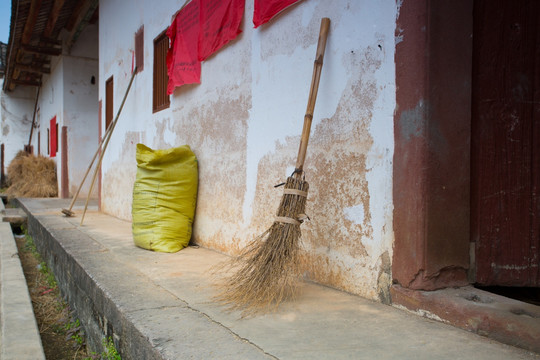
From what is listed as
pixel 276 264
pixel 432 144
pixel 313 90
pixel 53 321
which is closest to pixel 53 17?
pixel 53 321

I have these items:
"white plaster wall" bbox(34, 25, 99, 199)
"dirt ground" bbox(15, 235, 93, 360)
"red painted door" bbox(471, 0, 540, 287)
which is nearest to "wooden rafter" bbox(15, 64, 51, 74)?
"white plaster wall" bbox(34, 25, 99, 199)

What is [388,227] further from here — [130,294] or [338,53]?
[130,294]

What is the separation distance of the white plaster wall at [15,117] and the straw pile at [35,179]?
6.64 m

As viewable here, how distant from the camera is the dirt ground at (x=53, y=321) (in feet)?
9.95

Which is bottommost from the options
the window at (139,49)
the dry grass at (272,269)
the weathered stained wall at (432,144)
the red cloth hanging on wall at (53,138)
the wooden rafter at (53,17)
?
the dry grass at (272,269)

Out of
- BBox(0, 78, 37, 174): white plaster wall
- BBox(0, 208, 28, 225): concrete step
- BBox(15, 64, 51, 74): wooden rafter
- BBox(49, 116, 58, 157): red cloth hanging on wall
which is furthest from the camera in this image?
BBox(0, 78, 37, 174): white plaster wall

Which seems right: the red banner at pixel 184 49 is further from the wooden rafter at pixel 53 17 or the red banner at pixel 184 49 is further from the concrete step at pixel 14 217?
the wooden rafter at pixel 53 17

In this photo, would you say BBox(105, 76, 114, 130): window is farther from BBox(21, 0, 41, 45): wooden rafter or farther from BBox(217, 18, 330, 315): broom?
BBox(217, 18, 330, 315): broom

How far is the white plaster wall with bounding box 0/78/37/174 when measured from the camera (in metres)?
17.7

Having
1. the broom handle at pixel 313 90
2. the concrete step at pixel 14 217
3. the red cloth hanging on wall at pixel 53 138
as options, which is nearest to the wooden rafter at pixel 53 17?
the red cloth hanging on wall at pixel 53 138

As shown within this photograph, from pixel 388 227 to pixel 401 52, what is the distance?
31.3 inches

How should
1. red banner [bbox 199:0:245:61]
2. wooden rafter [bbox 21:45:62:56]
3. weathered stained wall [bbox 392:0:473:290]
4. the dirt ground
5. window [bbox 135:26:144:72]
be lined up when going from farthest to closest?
wooden rafter [bbox 21:45:62:56] → window [bbox 135:26:144:72] → red banner [bbox 199:0:245:61] → the dirt ground → weathered stained wall [bbox 392:0:473:290]

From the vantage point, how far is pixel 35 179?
11211mm

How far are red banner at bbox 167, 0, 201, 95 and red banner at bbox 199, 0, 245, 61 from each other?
135mm
